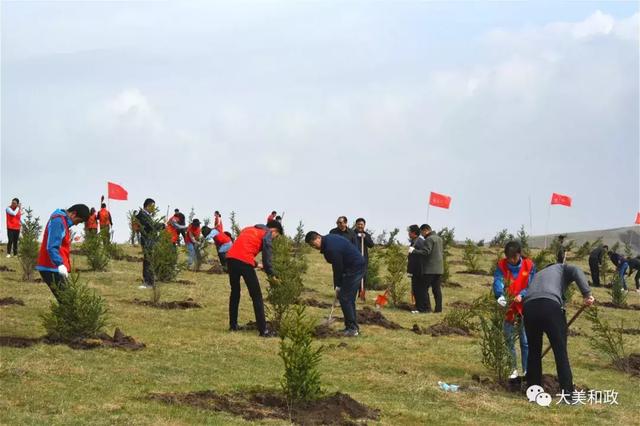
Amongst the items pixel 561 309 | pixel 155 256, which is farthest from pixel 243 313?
pixel 561 309

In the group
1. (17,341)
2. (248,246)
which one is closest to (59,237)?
(17,341)

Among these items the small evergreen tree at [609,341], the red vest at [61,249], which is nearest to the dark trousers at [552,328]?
the small evergreen tree at [609,341]

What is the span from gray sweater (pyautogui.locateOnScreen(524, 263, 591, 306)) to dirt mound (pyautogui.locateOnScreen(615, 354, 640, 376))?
382 centimetres

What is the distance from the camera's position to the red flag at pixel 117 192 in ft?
97.3

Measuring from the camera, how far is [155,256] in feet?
59.6

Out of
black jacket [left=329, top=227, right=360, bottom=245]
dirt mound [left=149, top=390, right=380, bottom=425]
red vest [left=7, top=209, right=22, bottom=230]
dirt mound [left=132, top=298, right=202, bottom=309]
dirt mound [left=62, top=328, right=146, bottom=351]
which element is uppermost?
red vest [left=7, top=209, right=22, bottom=230]

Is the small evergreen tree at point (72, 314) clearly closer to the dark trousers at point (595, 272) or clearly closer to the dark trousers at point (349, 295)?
the dark trousers at point (349, 295)

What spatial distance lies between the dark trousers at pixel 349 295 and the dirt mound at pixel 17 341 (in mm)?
4806

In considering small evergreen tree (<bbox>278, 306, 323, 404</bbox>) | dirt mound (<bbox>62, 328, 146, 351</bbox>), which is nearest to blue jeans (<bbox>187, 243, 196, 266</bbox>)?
dirt mound (<bbox>62, 328, 146, 351</bbox>)

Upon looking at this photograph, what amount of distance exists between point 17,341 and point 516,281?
6.51 m

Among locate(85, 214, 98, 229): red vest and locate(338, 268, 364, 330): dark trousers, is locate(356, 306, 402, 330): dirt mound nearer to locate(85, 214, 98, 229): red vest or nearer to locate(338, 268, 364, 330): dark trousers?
locate(338, 268, 364, 330): dark trousers

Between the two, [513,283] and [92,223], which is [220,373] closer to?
[513,283]

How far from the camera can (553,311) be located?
10109 millimetres

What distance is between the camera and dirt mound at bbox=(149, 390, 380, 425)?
8.55 meters
